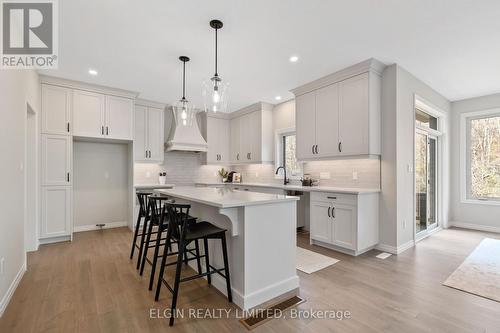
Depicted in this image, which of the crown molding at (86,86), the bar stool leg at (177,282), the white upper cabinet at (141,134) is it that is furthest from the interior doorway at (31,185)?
the bar stool leg at (177,282)

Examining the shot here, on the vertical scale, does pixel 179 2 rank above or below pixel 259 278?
above

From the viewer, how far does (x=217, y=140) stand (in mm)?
6453

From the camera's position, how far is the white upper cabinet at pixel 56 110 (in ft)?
13.0

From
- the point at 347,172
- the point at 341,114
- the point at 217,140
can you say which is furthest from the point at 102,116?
the point at 347,172

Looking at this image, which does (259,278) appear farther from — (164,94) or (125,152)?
(125,152)

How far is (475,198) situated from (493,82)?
240cm

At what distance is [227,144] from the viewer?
6.64 metres

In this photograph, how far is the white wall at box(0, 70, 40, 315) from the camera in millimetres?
2158

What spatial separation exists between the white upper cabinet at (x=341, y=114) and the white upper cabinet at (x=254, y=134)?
49.7 inches

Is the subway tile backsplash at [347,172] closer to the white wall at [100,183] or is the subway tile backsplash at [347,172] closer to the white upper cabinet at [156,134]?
the white upper cabinet at [156,134]

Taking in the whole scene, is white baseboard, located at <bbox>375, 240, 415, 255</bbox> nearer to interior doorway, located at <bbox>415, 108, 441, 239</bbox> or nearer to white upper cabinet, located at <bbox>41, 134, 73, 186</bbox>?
interior doorway, located at <bbox>415, 108, 441, 239</bbox>

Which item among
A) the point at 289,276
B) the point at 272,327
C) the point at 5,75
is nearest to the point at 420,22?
the point at 289,276

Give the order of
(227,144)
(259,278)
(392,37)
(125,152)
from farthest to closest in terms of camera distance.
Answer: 1. (227,144)
2. (125,152)
3. (392,37)
4. (259,278)

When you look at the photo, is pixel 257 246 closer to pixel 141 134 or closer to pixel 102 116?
pixel 102 116
